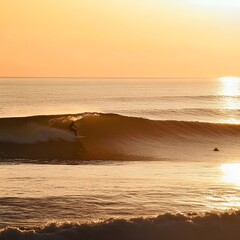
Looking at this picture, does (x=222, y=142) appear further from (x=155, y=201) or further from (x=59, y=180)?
(x=155, y=201)

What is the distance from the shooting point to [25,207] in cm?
1327

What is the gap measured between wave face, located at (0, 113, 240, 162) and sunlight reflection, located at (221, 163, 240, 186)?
396 centimetres

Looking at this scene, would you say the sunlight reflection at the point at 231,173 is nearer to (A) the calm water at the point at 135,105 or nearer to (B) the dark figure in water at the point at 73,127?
(B) the dark figure in water at the point at 73,127

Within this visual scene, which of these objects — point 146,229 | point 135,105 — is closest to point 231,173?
point 146,229

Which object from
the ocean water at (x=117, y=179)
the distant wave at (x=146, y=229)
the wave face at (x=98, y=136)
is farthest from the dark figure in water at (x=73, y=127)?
the distant wave at (x=146, y=229)

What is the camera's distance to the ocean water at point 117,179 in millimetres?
10641

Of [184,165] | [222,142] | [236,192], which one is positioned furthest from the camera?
[222,142]

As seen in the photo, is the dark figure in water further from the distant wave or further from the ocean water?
the distant wave

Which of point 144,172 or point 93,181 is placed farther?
point 144,172

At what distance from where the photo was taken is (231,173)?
1941 centimetres

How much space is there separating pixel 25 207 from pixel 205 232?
4.21m

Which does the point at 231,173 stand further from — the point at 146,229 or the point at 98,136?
the point at 98,136

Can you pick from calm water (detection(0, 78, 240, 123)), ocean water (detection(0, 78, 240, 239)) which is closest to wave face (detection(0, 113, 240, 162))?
ocean water (detection(0, 78, 240, 239))

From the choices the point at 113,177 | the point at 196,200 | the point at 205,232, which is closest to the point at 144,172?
the point at 113,177
